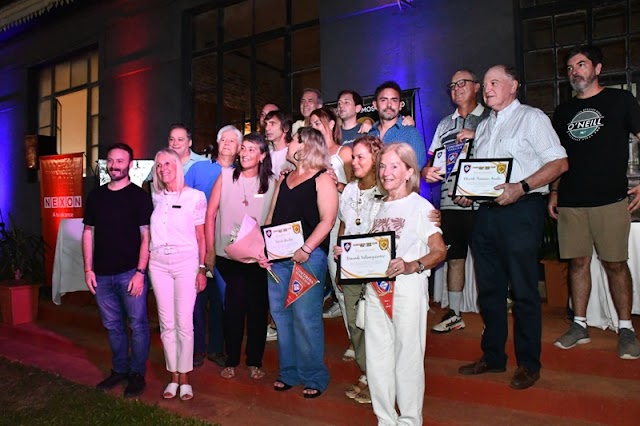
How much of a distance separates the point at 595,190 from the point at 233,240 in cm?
249

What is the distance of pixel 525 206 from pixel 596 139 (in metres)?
0.78

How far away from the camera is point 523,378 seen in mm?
3045

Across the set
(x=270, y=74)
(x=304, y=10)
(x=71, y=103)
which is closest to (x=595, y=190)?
(x=304, y=10)

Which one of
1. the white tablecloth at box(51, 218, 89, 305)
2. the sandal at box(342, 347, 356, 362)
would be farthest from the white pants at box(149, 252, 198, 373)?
the white tablecloth at box(51, 218, 89, 305)

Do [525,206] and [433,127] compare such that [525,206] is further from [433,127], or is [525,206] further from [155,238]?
[433,127]

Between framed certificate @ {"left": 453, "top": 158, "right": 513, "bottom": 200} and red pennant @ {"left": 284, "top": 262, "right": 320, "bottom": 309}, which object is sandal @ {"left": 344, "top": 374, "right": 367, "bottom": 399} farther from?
framed certificate @ {"left": 453, "top": 158, "right": 513, "bottom": 200}

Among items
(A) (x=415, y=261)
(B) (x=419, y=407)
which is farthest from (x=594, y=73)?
(B) (x=419, y=407)

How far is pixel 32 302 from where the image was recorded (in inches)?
258

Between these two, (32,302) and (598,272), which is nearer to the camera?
(598,272)

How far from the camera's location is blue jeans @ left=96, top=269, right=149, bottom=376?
3824mm

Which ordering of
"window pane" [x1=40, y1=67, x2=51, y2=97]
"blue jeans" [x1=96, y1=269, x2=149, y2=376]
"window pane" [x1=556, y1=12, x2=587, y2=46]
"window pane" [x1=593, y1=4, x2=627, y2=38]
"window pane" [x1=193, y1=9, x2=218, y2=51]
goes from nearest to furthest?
"blue jeans" [x1=96, y1=269, x2=149, y2=376] < "window pane" [x1=593, y1=4, x2=627, y2=38] < "window pane" [x1=556, y1=12, x2=587, y2=46] < "window pane" [x1=193, y1=9, x2=218, y2=51] < "window pane" [x1=40, y1=67, x2=51, y2=97]

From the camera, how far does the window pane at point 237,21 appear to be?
830 centimetres

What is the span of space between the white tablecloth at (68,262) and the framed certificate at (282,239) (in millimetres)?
3888

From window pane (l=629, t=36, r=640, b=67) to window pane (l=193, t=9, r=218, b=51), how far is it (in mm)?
6158
